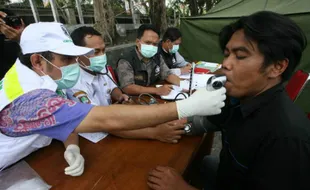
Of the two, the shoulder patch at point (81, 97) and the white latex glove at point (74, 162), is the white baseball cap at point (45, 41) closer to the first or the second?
the shoulder patch at point (81, 97)

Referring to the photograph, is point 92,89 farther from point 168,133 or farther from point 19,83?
point 168,133

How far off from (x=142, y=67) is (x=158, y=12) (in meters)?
3.27

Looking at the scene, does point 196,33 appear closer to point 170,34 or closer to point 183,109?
point 170,34

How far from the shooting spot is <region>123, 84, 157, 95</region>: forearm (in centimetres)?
174

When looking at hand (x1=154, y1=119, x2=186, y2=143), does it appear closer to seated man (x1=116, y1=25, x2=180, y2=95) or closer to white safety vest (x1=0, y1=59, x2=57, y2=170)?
white safety vest (x1=0, y1=59, x2=57, y2=170)

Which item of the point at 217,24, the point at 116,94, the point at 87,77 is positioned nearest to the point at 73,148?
the point at 87,77

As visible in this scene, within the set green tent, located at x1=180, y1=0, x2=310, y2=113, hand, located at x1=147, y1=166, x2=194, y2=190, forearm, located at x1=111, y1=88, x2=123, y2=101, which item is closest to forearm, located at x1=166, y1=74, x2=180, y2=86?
forearm, located at x1=111, y1=88, x2=123, y2=101

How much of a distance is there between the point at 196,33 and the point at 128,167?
3587 mm

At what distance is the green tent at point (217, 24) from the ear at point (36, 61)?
10.0 feet

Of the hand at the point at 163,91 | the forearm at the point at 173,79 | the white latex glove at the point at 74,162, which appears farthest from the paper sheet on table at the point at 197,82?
the white latex glove at the point at 74,162

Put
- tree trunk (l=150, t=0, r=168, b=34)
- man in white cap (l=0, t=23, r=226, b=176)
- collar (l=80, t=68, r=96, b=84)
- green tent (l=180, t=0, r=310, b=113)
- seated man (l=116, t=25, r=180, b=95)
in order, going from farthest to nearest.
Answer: tree trunk (l=150, t=0, r=168, b=34)
green tent (l=180, t=0, r=310, b=113)
seated man (l=116, t=25, r=180, b=95)
collar (l=80, t=68, r=96, b=84)
man in white cap (l=0, t=23, r=226, b=176)

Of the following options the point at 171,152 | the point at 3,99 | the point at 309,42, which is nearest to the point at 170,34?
the point at 309,42

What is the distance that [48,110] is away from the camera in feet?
2.40

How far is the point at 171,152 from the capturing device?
3.10 ft
